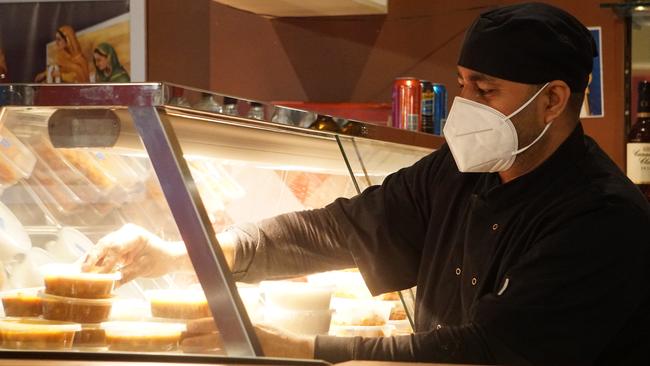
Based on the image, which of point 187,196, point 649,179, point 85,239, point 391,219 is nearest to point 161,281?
point 85,239

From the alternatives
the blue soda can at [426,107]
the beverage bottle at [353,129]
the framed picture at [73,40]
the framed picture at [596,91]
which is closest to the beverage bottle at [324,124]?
the beverage bottle at [353,129]

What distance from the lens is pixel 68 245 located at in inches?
73.2

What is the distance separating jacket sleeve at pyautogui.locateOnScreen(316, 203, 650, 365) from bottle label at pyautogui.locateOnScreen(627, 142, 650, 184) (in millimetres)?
2089

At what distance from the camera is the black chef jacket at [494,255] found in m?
1.84

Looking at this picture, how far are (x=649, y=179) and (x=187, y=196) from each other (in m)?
2.72

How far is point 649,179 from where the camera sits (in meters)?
3.94

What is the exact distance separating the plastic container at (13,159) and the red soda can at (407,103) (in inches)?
99.2

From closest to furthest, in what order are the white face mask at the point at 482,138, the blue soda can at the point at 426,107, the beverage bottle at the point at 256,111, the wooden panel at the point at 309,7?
1. the beverage bottle at the point at 256,111
2. the white face mask at the point at 482,138
3. the blue soda can at the point at 426,107
4. the wooden panel at the point at 309,7

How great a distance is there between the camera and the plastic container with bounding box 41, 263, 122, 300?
1742 millimetres

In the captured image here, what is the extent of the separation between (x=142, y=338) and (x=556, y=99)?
3.31ft

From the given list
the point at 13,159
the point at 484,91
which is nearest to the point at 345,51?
the point at 484,91

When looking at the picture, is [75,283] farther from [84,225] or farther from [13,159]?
[13,159]

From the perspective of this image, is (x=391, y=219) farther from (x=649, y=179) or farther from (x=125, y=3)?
(x=125, y=3)

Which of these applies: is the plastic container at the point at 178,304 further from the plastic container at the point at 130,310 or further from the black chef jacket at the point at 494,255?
the black chef jacket at the point at 494,255
